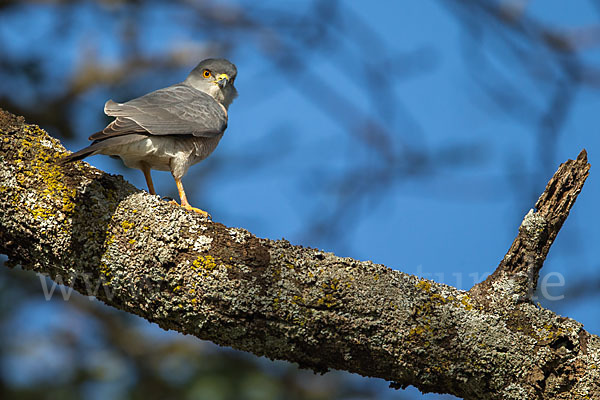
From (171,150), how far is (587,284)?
4234 mm

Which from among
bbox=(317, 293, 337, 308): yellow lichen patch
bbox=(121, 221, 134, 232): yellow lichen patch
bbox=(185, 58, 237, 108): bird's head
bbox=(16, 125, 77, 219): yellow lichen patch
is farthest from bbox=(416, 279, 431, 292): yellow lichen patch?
bbox=(185, 58, 237, 108): bird's head

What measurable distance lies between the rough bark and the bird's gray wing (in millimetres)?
929

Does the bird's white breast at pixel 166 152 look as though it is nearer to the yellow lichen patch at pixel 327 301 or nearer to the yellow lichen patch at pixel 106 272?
the yellow lichen patch at pixel 106 272

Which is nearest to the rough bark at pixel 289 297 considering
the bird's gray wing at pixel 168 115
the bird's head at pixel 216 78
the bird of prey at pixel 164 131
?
the bird of prey at pixel 164 131

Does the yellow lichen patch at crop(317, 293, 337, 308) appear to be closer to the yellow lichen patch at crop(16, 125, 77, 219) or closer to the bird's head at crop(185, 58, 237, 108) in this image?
the yellow lichen patch at crop(16, 125, 77, 219)

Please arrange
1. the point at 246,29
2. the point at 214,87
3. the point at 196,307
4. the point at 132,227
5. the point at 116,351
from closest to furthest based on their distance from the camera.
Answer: the point at 196,307 < the point at 132,227 < the point at 214,87 < the point at 116,351 < the point at 246,29

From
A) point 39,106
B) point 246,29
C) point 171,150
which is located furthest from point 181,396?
point 246,29

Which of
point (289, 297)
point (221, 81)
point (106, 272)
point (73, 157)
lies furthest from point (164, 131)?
point (289, 297)

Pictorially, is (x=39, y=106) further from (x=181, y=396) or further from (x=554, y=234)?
(x=554, y=234)

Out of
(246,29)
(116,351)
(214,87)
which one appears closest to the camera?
(214,87)

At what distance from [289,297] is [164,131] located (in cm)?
192

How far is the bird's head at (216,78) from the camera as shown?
5516mm

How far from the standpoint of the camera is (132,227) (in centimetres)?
252

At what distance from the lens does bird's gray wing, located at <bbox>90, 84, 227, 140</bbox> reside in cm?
366
